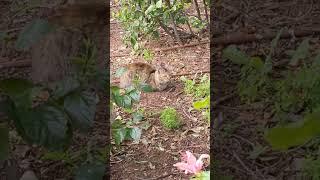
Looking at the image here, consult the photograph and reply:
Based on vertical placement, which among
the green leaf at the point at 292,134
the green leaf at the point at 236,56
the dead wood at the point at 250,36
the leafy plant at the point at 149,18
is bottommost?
the green leaf at the point at 236,56

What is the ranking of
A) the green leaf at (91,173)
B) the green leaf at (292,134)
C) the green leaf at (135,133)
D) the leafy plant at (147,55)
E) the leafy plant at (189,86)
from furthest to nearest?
the leafy plant at (147,55)
the leafy plant at (189,86)
the green leaf at (135,133)
the green leaf at (91,173)
the green leaf at (292,134)

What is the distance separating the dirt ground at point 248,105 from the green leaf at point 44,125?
3.82 ft

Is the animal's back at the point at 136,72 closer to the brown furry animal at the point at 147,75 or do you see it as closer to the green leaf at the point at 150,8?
the brown furry animal at the point at 147,75

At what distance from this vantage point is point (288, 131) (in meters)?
0.35

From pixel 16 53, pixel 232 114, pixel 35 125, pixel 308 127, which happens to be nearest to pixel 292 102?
pixel 232 114

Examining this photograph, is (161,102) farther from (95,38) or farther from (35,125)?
(35,125)

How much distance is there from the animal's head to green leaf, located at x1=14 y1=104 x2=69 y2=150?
2.03 m

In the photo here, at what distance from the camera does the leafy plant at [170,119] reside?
2406 millimetres

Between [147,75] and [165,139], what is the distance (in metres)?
0.56

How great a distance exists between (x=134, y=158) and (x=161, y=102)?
0.57 m

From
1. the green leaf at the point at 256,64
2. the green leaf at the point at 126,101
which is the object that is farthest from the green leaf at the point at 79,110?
the green leaf at the point at 256,64

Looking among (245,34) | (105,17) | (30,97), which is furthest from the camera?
(245,34)

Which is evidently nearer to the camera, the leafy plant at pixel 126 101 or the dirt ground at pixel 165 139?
the leafy plant at pixel 126 101

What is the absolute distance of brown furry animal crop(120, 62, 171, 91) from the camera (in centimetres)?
278
